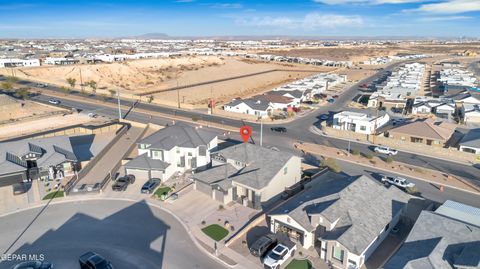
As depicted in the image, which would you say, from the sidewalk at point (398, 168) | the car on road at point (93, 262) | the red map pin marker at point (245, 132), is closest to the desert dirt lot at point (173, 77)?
the red map pin marker at point (245, 132)

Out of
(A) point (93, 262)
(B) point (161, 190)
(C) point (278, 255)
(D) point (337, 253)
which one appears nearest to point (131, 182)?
(B) point (161, 190)

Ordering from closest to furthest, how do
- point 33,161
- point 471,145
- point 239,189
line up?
point 239,189, point 33,161, point 471,145

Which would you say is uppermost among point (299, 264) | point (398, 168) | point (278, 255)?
point (278, 255)

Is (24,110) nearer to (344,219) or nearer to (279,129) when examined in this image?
(279,129)

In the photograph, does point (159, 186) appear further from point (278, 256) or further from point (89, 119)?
point (89, 119)

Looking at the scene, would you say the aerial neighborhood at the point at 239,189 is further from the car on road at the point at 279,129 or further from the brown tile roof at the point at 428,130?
the car on road at the point at 279,129

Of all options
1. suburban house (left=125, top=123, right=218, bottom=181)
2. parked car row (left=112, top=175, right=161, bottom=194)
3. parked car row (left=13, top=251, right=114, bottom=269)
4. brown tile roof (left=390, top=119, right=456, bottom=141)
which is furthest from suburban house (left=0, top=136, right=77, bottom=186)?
brown tile roof (left=390, top=119, right=456, bottom=141)

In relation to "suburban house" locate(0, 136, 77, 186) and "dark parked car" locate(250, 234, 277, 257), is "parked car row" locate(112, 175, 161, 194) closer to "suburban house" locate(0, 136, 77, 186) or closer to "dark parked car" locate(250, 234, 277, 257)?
"suburban house" locate(0, 136, 77, 186)
